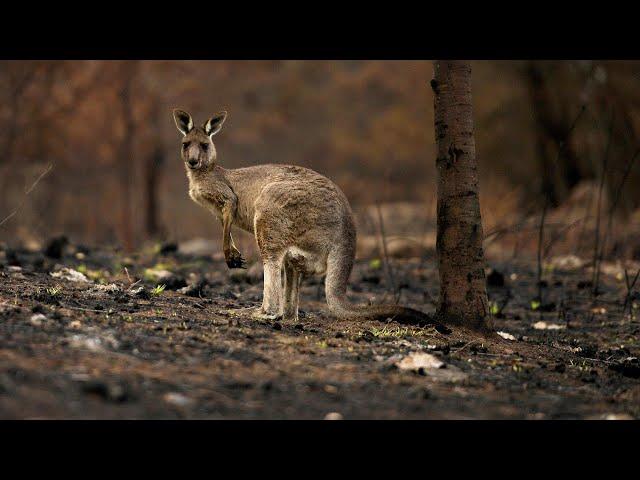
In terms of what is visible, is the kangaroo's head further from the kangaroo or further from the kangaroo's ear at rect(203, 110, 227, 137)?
the kangaroo

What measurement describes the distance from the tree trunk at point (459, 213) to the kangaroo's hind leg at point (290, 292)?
4.15 ft

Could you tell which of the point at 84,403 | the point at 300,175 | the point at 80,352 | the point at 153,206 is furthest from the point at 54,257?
the point at 153,206

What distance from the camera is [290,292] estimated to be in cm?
645

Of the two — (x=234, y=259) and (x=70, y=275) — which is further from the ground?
(x=234, y=259)

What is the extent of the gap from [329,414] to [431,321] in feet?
8.33

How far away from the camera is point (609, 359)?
6109 millimetres

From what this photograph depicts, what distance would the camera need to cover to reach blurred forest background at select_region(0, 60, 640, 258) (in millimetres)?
14898

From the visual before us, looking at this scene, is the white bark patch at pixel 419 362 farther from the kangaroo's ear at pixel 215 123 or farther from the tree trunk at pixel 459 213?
the kangaroo's ear at pixel 215 123

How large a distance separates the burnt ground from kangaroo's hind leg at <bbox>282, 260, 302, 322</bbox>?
0.16m

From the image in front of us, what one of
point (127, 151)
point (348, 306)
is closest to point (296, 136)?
point (127, 151)

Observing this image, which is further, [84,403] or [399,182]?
[399,182]

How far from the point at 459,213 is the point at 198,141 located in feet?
8.18

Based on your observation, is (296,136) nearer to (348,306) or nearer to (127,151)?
(127,151)
